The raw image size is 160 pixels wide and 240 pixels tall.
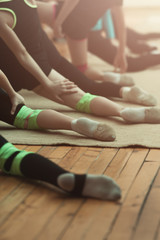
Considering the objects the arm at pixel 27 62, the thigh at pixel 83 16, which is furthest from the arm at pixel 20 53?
the thigh at pixel 83 16

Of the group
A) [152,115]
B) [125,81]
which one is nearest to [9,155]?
[152,115]

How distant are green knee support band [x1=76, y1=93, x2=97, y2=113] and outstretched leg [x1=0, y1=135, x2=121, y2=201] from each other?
63cm

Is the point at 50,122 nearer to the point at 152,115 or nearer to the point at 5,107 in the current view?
the point at 5,107

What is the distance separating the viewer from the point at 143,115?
6.08 feet

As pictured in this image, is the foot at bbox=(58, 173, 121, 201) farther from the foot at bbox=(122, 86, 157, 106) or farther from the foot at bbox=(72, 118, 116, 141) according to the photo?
the foot at bbox=(122, 86, 157, 106)

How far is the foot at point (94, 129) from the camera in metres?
1.67

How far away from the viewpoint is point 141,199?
127 cm

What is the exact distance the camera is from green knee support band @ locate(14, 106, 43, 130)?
176 centimetres

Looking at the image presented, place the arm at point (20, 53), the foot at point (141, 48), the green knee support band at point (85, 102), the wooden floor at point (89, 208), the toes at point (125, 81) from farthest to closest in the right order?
the foot at point (141, 48), the toes at point (125, 81), the green knee support band at point (85, 102), the arm at point (20, 53), the wooden floor at point (89, 208)

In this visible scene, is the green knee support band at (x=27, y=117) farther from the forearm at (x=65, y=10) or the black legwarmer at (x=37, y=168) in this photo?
the forearm at (x=65, y=10)

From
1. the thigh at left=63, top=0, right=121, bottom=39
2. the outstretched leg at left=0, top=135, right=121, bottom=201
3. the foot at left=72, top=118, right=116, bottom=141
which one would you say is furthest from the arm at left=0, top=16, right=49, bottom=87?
the thigh at left=63, top=0, right=121, bottom=39

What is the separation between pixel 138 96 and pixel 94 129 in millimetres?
532

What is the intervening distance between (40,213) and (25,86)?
0.93 m

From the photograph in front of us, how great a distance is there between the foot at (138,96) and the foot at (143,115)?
0.27 metres
